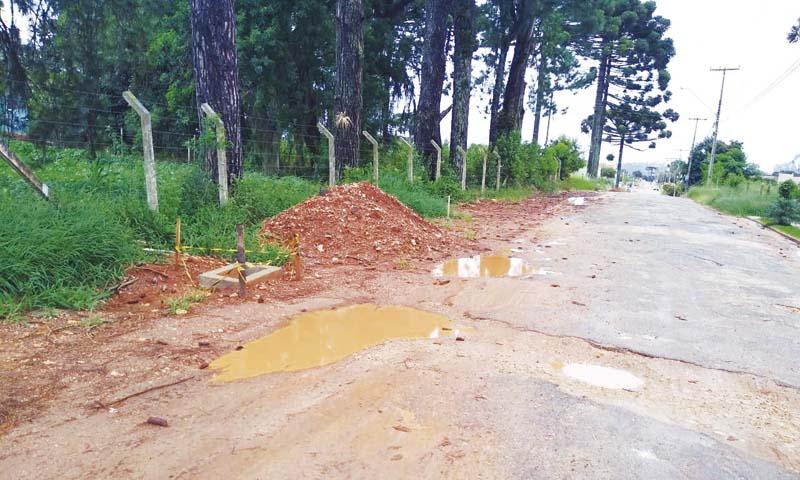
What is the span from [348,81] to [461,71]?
6498mm

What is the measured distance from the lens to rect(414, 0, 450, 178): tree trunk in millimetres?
14898

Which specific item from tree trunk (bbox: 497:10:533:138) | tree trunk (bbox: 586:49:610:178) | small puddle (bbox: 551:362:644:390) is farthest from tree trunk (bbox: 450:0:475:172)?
tree trunk (bbox: 586:49:610:178)

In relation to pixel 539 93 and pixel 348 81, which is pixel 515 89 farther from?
pixel 539 93

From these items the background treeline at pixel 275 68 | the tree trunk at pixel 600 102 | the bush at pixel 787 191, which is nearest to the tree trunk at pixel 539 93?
the background treeline at pixel 275 68

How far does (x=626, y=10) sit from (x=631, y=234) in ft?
107

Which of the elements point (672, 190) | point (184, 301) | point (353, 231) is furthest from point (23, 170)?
point (672, 190)

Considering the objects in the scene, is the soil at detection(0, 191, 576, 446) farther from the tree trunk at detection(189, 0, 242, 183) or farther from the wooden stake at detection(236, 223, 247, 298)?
the tree trunk at detection(189, 0, 242, 183)

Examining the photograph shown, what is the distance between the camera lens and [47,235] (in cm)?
456

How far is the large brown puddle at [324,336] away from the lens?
3555 millimetres

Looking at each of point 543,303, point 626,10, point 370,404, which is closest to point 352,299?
point 543,303

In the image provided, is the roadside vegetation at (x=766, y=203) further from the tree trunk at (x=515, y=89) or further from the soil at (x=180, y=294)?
the soil at (x=180, y=294)

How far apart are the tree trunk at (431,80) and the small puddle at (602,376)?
11987 mm

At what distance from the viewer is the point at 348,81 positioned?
1216cm

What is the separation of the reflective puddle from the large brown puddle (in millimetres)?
1809
